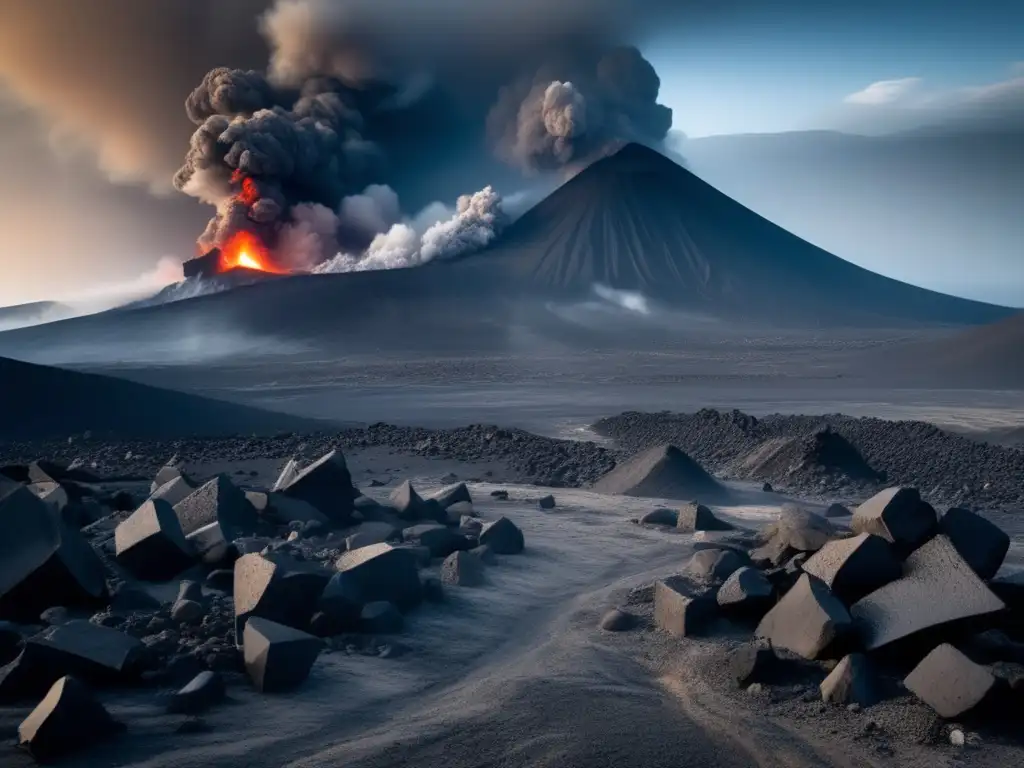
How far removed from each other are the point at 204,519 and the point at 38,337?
66.3m

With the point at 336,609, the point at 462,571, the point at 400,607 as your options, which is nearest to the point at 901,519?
the point at 462,571

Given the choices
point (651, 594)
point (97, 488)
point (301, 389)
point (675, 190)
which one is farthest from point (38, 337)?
point (651, 594)

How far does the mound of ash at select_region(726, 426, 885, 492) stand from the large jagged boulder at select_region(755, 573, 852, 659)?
701 centimetres

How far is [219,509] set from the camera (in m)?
7.27

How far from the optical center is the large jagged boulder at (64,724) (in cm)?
385

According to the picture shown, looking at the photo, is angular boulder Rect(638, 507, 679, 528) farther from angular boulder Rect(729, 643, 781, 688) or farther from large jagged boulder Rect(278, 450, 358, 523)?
angular boulder Rect(729, 643, 781, 688)

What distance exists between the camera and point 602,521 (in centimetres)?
966

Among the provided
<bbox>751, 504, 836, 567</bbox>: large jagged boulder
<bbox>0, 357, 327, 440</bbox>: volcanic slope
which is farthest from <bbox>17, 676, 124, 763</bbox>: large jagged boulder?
<bbox>0, 357, 327, 440</bbox>: volcanic slope

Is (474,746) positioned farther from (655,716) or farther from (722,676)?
(722,676)

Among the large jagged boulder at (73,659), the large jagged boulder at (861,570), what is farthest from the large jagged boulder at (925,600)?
the large jagged boulder at (73,659)

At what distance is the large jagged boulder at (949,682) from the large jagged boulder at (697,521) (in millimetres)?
4308

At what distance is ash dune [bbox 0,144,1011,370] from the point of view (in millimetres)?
62219

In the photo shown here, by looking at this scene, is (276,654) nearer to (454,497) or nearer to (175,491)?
(175,491)

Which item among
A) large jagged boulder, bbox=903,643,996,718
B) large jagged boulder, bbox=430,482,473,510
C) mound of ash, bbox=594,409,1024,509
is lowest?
mound of ash, bbox=594,409,1024,509
